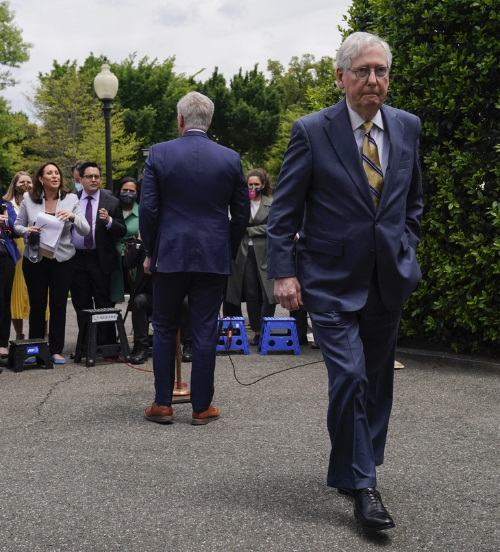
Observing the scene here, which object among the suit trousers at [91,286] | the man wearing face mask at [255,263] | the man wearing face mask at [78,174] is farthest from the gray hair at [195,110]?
the man wearing face mask at [255,263]

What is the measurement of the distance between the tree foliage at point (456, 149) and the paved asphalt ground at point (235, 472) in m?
0.94

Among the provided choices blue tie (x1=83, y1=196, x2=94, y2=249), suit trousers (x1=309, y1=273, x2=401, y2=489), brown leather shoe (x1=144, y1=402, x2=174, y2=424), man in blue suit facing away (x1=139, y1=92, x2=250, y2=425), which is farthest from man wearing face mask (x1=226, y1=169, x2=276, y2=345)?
suit trousers (x1=309, y1=273, x2=401, y2=489)

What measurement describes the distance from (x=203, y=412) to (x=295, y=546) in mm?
2481

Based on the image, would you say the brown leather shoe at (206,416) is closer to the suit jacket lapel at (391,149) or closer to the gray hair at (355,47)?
the suit jacket lapel at (391,149)

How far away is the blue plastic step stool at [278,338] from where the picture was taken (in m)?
9.46

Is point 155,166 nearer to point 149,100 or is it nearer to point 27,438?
point 27,438

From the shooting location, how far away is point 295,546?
3602 millimetres

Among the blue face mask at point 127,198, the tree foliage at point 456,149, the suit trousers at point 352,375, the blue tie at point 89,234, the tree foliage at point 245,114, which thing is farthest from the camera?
the tree foliage at point 245,114

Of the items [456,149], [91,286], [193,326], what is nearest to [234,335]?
[91,286]

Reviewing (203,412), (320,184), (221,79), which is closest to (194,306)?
(203,412)

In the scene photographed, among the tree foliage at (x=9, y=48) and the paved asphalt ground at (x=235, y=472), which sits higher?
the tree foliage at (x=9, y=48)

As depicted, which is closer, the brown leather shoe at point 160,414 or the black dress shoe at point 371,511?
the black dress shoe at point 371,511

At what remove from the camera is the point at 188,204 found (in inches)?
239

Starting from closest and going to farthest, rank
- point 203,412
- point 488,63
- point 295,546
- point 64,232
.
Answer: point 295,546, point 203,412, point 488,63, point 64,232
